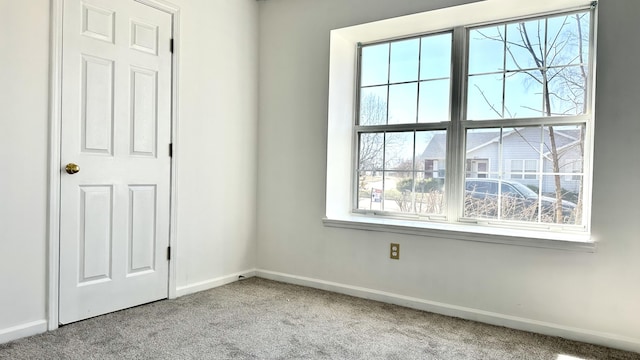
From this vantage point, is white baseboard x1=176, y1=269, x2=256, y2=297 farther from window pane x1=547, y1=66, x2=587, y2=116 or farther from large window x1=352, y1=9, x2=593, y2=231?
window pane x1=547, y1=66, x2=587, y2=116

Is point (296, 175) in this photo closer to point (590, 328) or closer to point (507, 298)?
point (507, 298)

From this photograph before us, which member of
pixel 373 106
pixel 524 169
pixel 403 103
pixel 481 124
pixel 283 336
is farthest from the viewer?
pixel 373 106

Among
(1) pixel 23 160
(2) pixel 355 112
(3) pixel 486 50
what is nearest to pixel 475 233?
(3) pixel 486 50

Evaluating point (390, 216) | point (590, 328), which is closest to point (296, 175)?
point (390, 216)

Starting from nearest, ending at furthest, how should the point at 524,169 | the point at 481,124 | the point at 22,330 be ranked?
the point at 22,330
the point at 524,169
the point at 481,124

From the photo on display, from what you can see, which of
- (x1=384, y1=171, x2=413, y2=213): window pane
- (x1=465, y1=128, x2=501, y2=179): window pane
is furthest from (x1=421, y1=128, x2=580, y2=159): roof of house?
(x1=384, y1=171, x2=413, y2=213): window pane

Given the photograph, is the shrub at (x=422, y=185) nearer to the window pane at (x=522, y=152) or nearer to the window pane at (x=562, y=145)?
the window pane at (x=522, y=152)

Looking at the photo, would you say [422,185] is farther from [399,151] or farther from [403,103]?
[403,103]

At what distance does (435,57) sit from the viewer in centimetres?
310

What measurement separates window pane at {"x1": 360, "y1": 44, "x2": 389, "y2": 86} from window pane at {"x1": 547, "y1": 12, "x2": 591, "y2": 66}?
1.16 metres

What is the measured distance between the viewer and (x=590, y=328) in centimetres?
234

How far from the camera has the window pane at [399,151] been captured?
3199 millimetres

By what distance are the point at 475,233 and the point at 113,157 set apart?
236 cm

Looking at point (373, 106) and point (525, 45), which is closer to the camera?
point (525, 45)
